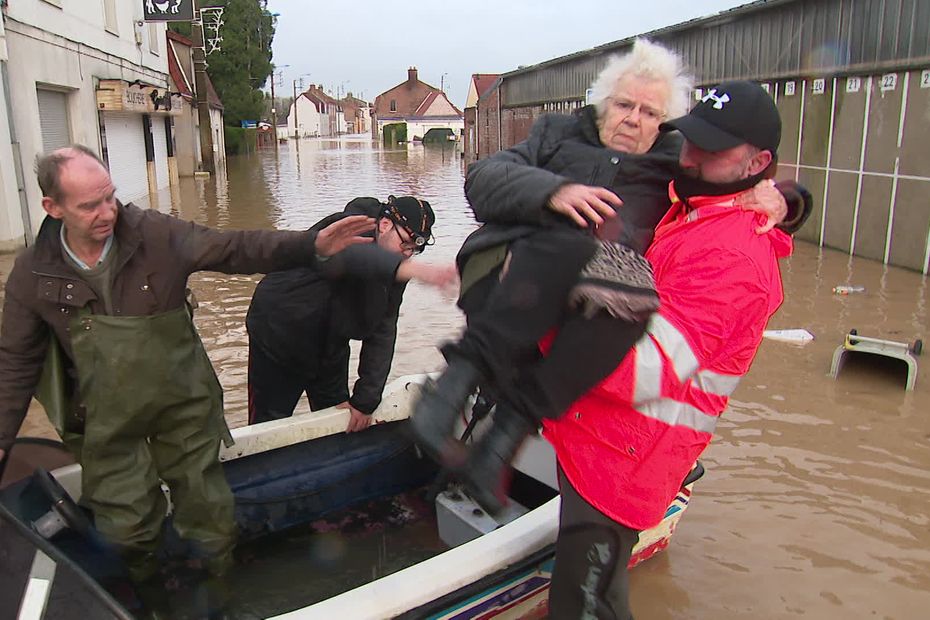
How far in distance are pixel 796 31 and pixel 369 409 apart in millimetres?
11111

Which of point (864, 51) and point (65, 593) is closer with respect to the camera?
point (65, 593)

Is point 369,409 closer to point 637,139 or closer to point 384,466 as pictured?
point 384,466

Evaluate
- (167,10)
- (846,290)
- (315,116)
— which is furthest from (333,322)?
A: (315,116)

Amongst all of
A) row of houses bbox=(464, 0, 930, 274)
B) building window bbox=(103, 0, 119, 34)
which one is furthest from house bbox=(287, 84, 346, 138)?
row of houses bbox=(464, 0, 930, 274)

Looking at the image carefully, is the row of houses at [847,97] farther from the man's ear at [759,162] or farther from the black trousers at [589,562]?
the black trousers at [589,562]

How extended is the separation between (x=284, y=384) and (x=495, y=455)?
2.18 metres

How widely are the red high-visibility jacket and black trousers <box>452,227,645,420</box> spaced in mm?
94

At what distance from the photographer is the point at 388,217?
331 centimetres

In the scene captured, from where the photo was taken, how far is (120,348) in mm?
2482

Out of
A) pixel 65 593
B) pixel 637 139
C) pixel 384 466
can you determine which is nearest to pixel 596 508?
pixel 637 139

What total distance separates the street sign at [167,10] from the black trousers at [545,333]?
18512 millimetres

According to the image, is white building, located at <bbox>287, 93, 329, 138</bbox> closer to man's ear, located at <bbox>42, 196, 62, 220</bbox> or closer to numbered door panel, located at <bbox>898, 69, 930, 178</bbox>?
numbered door panel, located at <bbox>898, 69, 930, 178</bbox>

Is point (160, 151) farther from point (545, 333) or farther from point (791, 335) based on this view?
point (545, 333)


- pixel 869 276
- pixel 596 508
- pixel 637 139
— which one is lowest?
pixel 869 276
